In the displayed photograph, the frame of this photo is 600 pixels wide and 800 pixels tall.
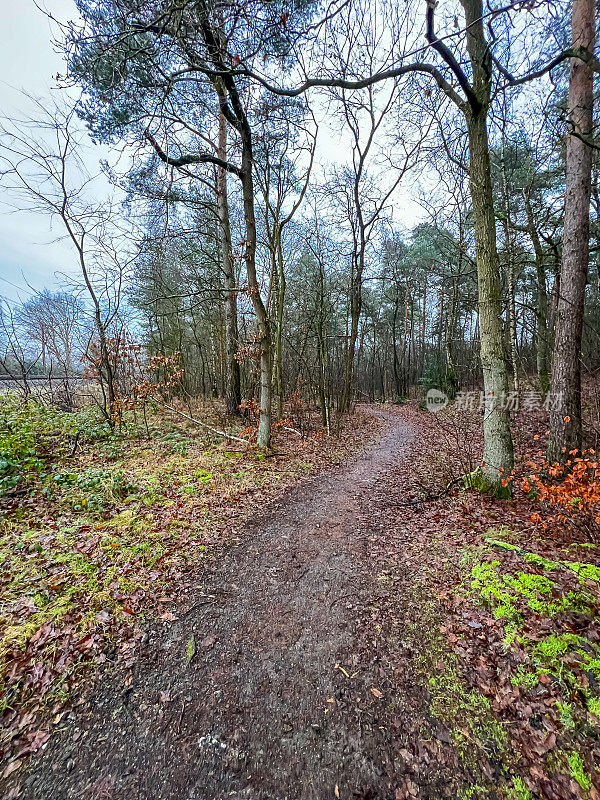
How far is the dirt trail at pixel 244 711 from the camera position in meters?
1.78

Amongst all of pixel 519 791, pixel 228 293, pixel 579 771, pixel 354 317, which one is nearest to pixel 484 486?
pixel 579 771

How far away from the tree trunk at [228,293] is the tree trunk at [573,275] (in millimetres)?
7140

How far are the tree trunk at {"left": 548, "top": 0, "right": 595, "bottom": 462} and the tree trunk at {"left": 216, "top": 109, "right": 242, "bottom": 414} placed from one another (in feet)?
23.4

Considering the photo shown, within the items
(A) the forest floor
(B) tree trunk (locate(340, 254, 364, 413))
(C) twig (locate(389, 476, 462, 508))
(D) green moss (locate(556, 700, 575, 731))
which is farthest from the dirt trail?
(B) tree trunk (locate(340, 254, 364, 413))

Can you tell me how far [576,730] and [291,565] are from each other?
2.63 metres

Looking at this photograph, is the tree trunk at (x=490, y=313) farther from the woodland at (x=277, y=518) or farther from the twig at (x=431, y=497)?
the twig at (x=431, y=497)

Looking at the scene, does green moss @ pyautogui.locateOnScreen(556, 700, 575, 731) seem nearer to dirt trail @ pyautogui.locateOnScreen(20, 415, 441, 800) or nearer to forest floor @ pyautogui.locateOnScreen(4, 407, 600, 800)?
forest floor @ pyautogui.locateOnScreen(4, 407, 600, 800)

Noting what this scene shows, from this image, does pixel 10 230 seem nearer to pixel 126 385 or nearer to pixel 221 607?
pixel 126 385

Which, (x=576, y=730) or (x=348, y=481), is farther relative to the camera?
(x=348, y=481)

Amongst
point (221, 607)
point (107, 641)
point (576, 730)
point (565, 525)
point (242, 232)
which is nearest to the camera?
point (576, 730)

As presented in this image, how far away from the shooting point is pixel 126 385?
10.7 meters

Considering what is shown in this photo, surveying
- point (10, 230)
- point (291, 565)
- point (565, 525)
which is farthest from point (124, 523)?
point (10, 230)

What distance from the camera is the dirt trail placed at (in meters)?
1.78

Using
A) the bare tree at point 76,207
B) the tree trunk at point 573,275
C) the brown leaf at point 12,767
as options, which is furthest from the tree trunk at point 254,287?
the brown leaf at point 12,767
